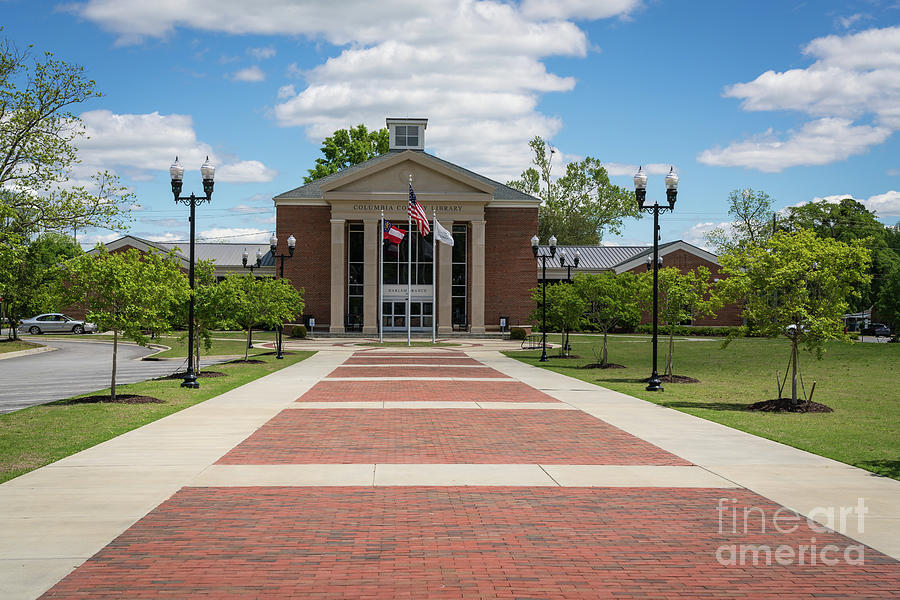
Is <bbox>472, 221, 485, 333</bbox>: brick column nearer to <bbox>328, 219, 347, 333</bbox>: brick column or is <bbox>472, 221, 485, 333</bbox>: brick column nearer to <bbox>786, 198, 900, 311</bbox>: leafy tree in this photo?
<bbox>328, 219, 347, 333</bbox>: brick column

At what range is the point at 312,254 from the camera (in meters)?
57.5

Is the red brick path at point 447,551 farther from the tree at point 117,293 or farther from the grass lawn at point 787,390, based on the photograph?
the tree at point 117,293

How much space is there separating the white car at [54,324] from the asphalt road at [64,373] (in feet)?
68.8

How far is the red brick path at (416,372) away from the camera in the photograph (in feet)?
81.7

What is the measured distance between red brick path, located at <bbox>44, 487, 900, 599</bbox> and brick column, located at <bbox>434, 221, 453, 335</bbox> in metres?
47.3

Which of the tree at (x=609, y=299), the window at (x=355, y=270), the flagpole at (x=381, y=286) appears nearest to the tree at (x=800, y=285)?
the tree at (x=609, y=299)

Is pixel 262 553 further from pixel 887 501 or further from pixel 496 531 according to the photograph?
pixel 887 501

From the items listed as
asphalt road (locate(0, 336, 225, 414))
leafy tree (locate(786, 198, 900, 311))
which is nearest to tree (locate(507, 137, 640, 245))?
leafy tree (locate(786, 198, 900, 311))

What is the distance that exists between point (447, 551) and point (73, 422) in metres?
9.63

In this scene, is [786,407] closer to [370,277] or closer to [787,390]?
[787,390]

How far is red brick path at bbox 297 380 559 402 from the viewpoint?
1809 centimetres

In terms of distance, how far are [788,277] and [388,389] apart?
32.4 ft

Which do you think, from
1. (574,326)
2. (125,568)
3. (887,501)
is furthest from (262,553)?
(574,326)

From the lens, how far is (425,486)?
8961mm
